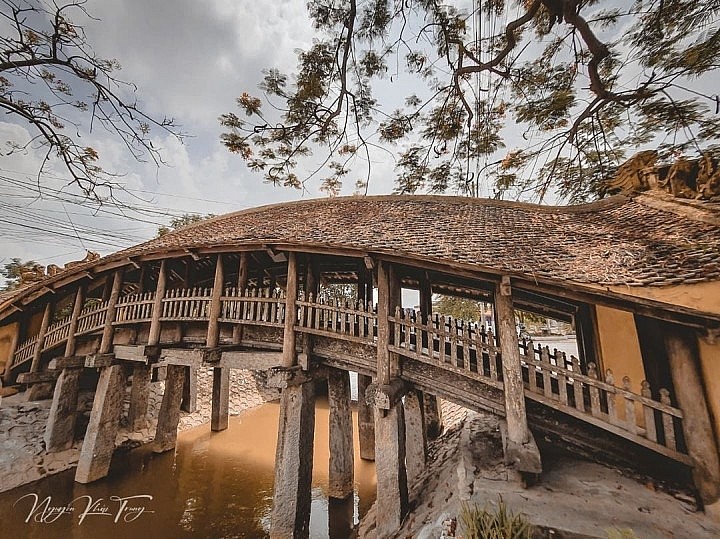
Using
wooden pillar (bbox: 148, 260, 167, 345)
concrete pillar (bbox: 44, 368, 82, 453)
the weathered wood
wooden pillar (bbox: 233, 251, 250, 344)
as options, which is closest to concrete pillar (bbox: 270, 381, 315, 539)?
the weathered wood

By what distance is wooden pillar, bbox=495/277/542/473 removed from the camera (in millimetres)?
4055

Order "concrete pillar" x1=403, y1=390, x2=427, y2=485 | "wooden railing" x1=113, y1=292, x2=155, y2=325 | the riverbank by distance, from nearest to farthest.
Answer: the riverbank
"concrete pillar" x1=403, y1=390, x2=427, y2=485
"wooden railing" x1=113, y1=292, x2=155, y2=325

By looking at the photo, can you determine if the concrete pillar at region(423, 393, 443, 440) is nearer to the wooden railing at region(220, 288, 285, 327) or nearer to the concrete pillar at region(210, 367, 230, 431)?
the wooden railing at region(220, 288, 285, 327)

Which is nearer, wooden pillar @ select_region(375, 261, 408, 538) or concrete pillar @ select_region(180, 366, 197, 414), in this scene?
wooden pillar @ select_region(375, 261, 408, 538)

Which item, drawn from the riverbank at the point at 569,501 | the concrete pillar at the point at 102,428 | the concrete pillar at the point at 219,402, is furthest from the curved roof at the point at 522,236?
the concrete pillar at the point at 219,402

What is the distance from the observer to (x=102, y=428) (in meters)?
7.66

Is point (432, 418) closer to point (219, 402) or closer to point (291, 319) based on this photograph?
point (291, 319)

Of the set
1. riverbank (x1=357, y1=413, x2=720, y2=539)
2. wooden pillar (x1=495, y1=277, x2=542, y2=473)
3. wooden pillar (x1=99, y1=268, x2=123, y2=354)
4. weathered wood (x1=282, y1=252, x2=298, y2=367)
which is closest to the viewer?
riverbank (x1=357, y1=413, x2=720, y2=539)

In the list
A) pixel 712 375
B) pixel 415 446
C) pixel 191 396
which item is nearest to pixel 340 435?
pixel 415 446

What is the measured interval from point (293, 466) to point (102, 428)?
5.58 meters

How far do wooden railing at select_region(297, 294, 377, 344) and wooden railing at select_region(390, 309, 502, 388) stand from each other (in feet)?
1.46

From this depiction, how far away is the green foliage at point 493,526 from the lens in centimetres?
272

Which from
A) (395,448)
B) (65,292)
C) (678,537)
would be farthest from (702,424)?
(65,292)

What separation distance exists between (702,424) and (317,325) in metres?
5.32
